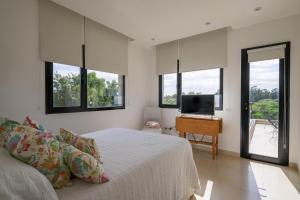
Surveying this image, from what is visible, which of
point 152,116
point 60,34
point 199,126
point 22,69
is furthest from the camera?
point 152,116

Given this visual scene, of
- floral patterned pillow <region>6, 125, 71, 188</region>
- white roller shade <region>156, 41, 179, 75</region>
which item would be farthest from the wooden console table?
floral patterned pillow <region>6, 125, 71, 188</region>

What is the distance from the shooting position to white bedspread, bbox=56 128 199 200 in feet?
3.26

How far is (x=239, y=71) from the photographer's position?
3.21 metres

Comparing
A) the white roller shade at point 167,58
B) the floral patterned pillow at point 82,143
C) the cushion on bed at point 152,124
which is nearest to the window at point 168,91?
the white roller shade at point 167,58

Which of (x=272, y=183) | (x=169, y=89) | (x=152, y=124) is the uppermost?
(x=169, y=89)

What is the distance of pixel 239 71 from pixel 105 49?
2.82 metres

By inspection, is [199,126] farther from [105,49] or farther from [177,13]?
[105,49]

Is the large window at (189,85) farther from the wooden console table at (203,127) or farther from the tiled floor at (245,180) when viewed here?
the tiled floor at (245,180)

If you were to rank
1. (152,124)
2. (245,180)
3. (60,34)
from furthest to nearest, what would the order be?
(152,124) → (60,34) → (245,180)

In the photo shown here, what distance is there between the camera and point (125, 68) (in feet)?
12.0

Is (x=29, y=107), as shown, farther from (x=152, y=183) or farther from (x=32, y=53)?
(x=152, y=183)

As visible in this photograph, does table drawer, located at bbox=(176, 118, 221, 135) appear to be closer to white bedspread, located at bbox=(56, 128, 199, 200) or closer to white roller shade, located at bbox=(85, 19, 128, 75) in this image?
white bedspread, located at bbox=(56, 128, 199, 200)

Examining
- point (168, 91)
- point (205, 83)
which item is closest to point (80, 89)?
point (168, 91)

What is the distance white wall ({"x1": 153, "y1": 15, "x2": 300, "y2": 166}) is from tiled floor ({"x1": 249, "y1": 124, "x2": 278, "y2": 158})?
246mm
